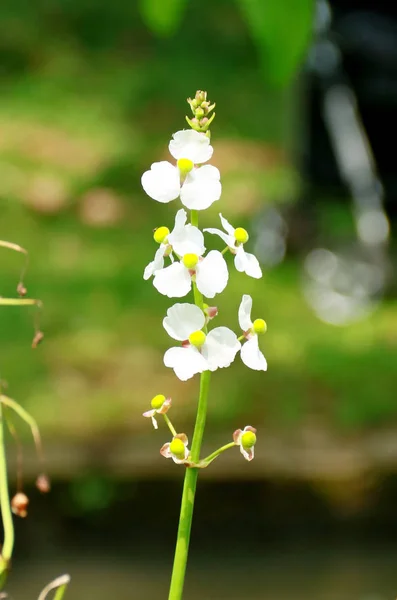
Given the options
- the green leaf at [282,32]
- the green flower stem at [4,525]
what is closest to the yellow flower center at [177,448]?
the green flower stem at [4,525]

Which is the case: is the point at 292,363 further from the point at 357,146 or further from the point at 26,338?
the point at 357,146

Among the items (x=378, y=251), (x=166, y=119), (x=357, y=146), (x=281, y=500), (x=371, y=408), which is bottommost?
(x=281, y=500)

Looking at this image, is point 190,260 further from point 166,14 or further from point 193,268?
point 166,14

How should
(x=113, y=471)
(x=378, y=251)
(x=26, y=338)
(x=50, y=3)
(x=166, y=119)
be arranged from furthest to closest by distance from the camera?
(x=50, y=3) < (x=166, y=119) < (x=378, y=251) < (x=26, y=338) < (x=113, y=471)

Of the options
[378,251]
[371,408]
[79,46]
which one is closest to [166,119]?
[79,46]

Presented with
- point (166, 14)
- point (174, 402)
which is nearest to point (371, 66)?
point (174, 402)

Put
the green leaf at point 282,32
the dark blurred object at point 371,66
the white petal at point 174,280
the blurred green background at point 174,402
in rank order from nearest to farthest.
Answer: the white petal at point 174,280 < the green leaf at point 282,32 < the blurred green background at point 174,402 < the dark blurred object at point 371,66

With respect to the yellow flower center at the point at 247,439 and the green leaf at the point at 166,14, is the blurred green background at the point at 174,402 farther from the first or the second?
the yellow flower center at the point at 247,439
